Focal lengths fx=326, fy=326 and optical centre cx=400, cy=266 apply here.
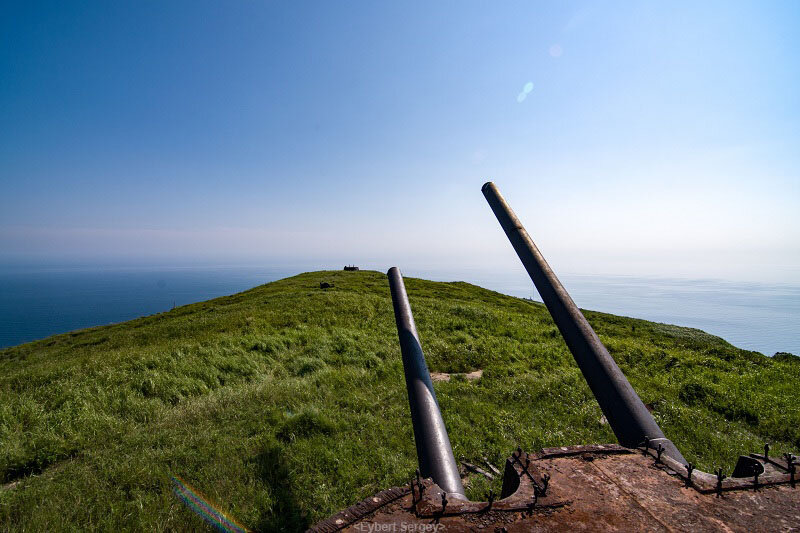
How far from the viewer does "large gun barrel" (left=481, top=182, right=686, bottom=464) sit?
3291mm

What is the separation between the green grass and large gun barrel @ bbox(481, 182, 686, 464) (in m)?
2.93

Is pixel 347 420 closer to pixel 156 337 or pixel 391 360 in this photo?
pixel 391 360

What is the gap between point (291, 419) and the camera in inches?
298

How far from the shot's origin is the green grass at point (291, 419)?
17.3 ft

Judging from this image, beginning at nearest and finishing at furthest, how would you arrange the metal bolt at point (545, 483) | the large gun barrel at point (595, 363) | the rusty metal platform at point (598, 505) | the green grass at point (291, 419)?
the rusty metal platform at point (598, 505) < the metal bolt at point (545, 483) < the large gun barrel at point (595, 363) < the green grass at point (291, 419)

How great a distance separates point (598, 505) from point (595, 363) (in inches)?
88.4

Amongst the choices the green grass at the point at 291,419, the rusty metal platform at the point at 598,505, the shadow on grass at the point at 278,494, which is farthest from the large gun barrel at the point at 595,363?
the shadow on grass at the point at 278,494

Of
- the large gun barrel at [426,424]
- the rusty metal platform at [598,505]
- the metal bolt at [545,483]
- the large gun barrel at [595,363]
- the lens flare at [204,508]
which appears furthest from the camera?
the lens flare at [204,508]

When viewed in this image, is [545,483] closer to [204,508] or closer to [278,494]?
[278,494]

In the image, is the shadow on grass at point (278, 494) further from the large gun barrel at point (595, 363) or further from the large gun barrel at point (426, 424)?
the large gun barrel at point (595, 363)

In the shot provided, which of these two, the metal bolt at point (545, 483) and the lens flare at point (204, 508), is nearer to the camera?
the metal bolt at point (545, 483)

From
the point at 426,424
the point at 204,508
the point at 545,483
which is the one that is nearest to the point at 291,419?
the point at 204,508

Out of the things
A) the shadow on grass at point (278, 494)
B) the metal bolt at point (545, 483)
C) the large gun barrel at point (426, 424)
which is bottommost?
the shadow on grass at point (278, 494)

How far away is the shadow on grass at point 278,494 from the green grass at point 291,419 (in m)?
0.03
